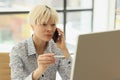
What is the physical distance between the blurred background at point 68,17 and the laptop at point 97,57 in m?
1.50

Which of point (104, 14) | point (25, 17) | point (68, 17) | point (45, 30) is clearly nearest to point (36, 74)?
point (45, 30)

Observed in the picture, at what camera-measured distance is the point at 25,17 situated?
270cm

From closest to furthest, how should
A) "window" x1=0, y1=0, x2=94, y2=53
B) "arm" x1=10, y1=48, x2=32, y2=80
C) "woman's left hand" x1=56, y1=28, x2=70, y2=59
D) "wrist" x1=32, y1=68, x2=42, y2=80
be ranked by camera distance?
1. "wrist" x1=32, y1=68, x2=42, y2=80
2. "arm" x1=10, y1=48, x2=32, y2=80
3. "woman's left hand" x1=56, y1=28, x2=70, y2=59
4. "window" x1=0, y1=0, x2=94, y2=53

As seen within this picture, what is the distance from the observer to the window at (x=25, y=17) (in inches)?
102

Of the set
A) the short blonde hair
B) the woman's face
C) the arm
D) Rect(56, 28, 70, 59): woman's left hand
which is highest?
the short blonde hair

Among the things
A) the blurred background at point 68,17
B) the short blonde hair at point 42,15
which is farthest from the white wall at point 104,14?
the short blonde hair at point 42,15

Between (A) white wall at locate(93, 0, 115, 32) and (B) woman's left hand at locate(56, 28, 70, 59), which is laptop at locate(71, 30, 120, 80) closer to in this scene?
(B) woman's left hand at locate(56, 28, 70, 59)

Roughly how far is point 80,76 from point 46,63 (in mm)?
375

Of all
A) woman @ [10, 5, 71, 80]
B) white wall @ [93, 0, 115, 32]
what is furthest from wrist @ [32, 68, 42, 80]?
white wall @ [93, 0, 115, 32]

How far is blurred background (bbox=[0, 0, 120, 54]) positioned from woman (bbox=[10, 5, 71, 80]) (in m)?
0.85

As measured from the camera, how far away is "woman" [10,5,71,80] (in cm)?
158

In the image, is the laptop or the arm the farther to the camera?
the arm

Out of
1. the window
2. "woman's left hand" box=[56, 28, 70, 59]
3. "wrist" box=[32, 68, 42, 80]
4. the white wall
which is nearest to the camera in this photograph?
"wrist" box=[32, 68, 42, 80]

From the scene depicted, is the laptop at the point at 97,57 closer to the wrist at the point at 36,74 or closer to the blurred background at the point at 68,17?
the wrist at the point at 36,74
